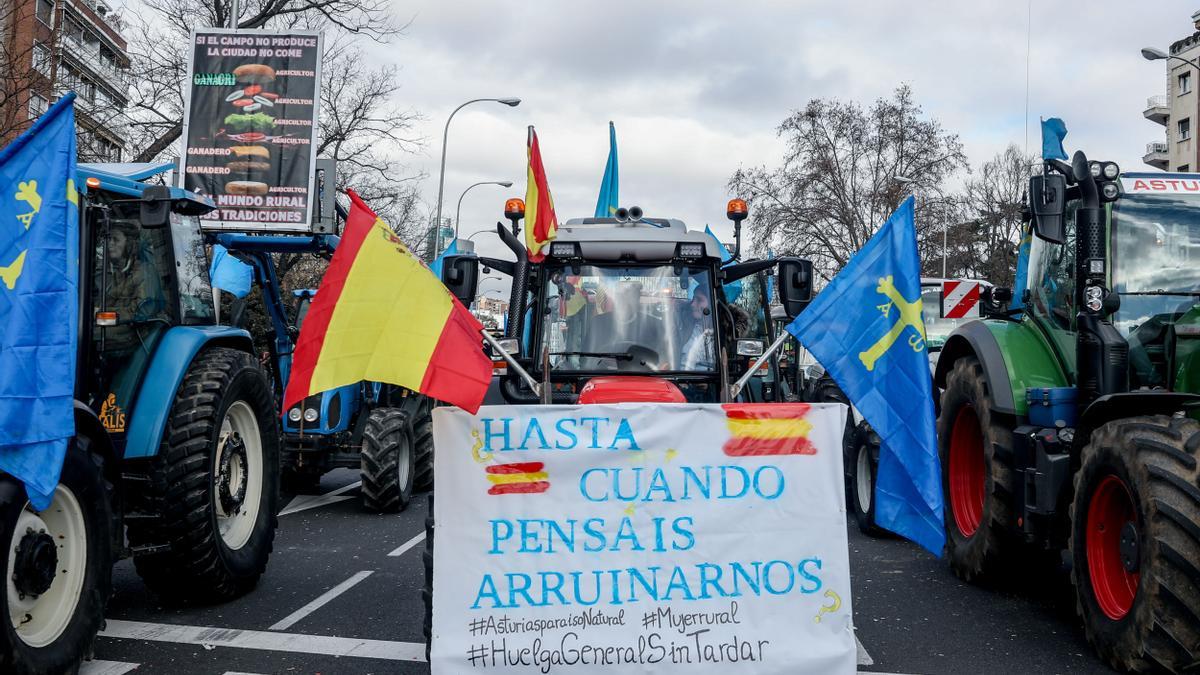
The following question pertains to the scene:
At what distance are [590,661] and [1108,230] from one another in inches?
157

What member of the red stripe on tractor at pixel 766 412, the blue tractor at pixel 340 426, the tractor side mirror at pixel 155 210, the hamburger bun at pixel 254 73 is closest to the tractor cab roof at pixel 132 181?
the tractor side mirror at pixel 155 210

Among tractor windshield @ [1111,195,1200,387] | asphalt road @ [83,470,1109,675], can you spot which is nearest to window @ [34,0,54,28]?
asphalt road @ [83,470,1109,675]

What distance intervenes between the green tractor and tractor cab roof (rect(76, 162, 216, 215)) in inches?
191

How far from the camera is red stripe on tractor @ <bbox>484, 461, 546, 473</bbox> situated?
4.49 meters

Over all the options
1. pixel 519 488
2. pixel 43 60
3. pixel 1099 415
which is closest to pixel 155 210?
pixel 519 488

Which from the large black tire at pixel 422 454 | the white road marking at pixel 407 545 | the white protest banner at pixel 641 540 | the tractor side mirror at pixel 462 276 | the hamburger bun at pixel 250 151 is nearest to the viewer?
the white protest banner at pixel 641 540

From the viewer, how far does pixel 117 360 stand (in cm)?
588

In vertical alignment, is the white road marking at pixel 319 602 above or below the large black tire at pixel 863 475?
below

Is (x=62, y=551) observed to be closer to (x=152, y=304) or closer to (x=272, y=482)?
(x=152, y=304)

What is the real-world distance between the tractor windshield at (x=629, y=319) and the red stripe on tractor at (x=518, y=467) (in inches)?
70.3

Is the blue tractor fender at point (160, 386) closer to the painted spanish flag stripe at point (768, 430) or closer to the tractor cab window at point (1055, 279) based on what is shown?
the painted spanish flag stripe at point (768, 430)

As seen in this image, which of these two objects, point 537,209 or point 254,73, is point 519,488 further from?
point 254,73

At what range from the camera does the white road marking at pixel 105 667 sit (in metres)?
5.07

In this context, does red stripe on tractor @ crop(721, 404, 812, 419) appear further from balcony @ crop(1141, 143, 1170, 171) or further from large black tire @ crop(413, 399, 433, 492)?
balcony @ crop(1141, 143, 1170, 171)
